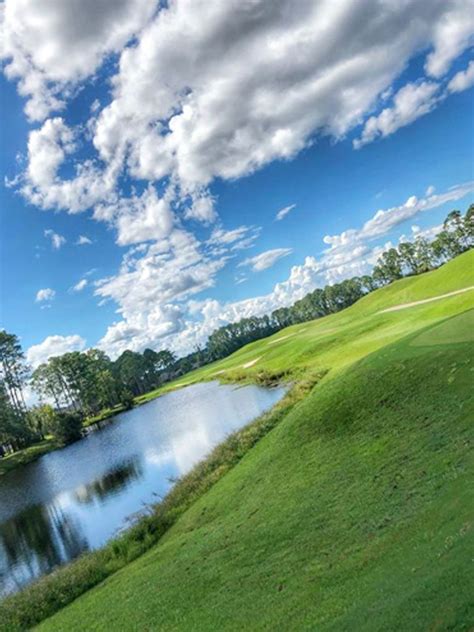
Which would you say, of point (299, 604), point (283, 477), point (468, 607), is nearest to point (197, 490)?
point (283, 477)

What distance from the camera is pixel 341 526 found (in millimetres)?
14211

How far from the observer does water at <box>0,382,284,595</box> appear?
28.7 metres

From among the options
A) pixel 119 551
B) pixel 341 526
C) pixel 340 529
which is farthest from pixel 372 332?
pixel 340 529

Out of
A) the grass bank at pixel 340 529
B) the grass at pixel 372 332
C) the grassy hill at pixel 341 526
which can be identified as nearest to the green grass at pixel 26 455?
the grass at pixel 372 332

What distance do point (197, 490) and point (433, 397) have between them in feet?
48.6

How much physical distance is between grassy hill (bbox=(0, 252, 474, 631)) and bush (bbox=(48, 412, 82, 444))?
6680 cm

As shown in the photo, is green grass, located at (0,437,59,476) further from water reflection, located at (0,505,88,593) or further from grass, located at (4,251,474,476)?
water reflection, located at (0,505,88,593)

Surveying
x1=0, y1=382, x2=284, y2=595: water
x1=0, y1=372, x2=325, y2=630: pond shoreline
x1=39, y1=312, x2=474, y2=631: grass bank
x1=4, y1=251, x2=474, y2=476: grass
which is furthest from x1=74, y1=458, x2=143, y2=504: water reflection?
x1=4, y1=251, x2=474, y2=476: grass

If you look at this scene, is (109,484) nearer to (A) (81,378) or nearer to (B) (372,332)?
(B) (372,332)

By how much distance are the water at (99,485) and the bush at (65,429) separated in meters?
18.4

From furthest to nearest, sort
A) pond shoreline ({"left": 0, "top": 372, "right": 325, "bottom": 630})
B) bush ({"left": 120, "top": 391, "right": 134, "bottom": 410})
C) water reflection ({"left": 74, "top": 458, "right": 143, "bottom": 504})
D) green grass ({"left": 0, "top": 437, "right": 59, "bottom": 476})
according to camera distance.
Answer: bush ({"left": 120, "top": 391, "right": 134, "bottom": 410})
green grass ({"left": 0, "top": 437, "right": 59, "bottom": 476})
water reflection ({"left": 74, "top": 458, "right": 143, "bottom": 504})
pond shoreline ({"left": 0, "top": 372, "right": 325, "bottom": 630})

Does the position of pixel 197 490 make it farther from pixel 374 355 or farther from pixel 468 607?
pixel 468 607

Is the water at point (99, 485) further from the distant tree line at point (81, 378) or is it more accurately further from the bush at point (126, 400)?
the bush at point (126, 400)

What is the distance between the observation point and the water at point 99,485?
2873 cm
